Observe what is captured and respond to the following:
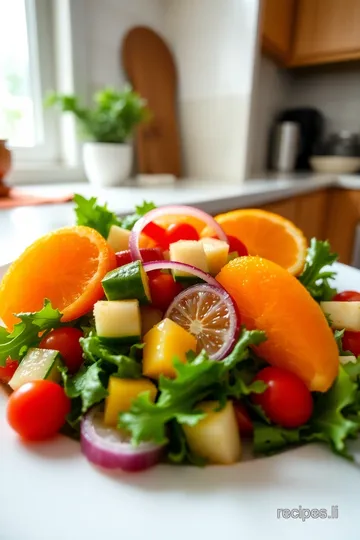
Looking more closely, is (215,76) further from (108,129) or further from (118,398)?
(118,398)

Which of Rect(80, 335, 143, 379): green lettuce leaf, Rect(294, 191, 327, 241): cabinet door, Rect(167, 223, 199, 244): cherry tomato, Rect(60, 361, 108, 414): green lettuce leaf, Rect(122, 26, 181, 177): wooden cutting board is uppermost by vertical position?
Rect(122, 26, 181, 177): wooden cutting board

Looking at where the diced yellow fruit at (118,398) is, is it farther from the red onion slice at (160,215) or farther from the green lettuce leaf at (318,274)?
the green lettuce leaf at (318,274)

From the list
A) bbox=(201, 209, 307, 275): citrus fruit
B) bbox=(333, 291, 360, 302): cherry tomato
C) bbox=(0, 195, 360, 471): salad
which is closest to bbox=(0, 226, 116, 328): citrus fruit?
bbox=(0, 195, 360, 471): salad

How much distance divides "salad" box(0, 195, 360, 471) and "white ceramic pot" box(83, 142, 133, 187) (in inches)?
46.4

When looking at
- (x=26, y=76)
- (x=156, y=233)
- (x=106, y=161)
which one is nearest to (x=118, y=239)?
(x=156, y=233)

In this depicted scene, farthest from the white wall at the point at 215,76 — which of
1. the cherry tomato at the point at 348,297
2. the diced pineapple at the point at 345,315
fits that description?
the diced pineapple at the point at 345,315

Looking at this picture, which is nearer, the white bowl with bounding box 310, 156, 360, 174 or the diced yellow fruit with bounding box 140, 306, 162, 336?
the diced yellow fruit with bounding box 140, 306, 162, 336

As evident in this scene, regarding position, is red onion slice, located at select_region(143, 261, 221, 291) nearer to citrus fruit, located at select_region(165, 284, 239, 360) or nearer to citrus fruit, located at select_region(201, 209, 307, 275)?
citrus fruit, located at select_region(165, 284, 239, 360)

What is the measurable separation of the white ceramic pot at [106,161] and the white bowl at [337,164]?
155cm

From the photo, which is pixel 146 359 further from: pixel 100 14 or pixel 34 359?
pixel 100 14

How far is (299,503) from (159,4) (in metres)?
2.56

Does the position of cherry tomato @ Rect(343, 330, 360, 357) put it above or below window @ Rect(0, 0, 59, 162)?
below

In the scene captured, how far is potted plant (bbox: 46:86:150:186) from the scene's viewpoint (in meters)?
1.77

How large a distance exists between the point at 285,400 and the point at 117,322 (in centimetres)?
24
